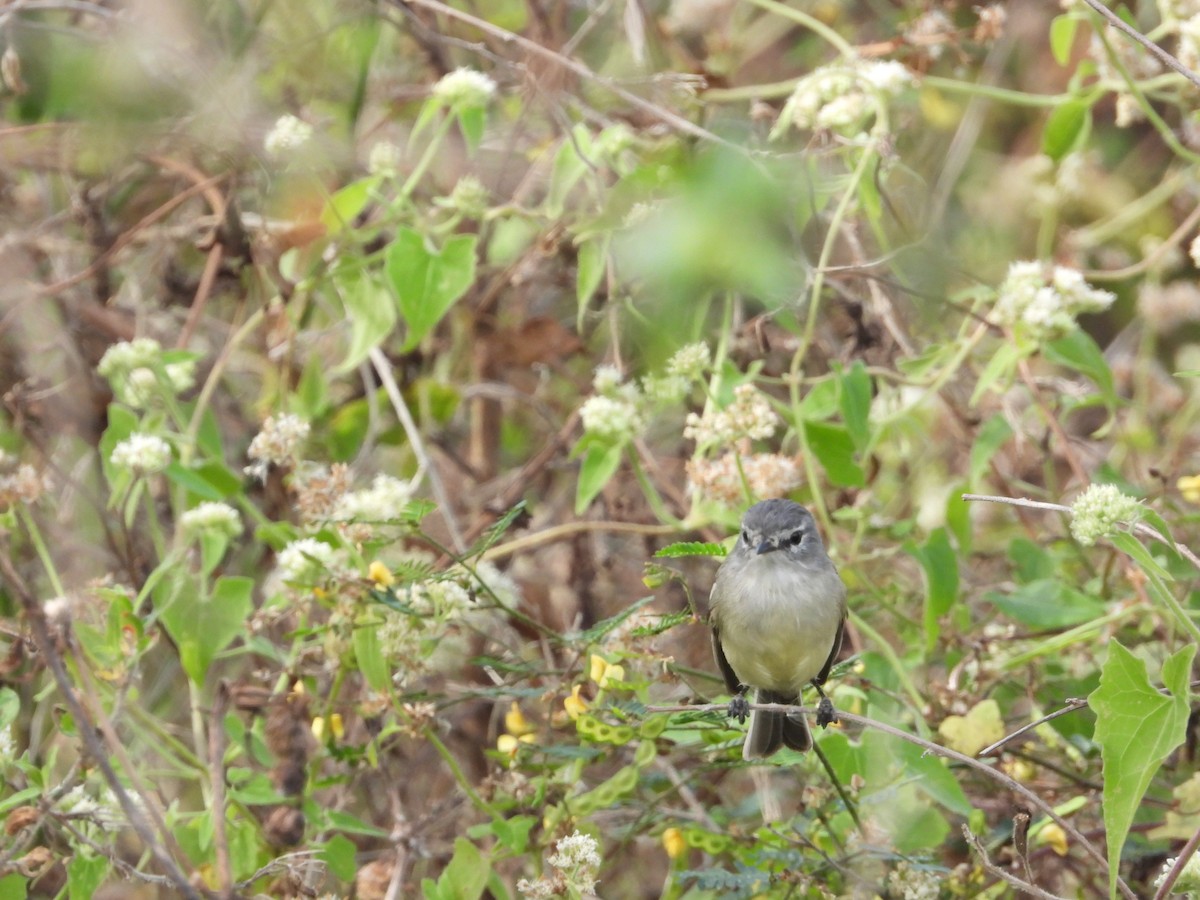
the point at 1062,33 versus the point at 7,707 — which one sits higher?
the point at 1062,33

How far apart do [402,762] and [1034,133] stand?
17.4 ft

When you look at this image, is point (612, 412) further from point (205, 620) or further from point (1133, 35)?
point (1133, 35)

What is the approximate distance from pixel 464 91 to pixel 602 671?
188 cm

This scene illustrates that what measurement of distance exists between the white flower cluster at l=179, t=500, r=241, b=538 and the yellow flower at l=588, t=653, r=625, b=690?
1.08 m

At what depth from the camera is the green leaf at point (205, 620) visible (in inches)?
144

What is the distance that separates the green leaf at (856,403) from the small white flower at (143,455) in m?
1.85

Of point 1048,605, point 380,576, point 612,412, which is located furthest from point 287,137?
point 1048,605

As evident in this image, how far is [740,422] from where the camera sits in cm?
375

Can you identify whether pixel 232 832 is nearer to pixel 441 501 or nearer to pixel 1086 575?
pixel 441 501

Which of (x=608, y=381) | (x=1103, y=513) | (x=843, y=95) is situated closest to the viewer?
(x=1103, y=513)

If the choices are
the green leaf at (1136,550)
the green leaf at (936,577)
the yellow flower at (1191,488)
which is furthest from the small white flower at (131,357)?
the yellow flower at (1191,488)

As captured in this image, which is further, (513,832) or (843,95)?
Answer: (843,95)

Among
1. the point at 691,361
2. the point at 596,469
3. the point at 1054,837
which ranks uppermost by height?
the point at 691,361

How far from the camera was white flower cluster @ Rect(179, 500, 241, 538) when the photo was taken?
12.4 ft
